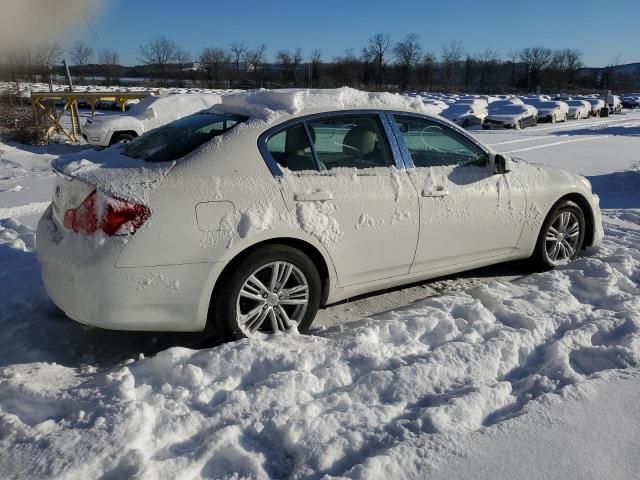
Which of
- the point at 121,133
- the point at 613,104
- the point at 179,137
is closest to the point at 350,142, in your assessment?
the point at 179,137

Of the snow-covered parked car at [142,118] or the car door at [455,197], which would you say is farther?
the snow-covered parked car at [142,118]

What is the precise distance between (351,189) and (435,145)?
0.93 m

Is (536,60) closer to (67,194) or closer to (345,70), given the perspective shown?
(345,70)

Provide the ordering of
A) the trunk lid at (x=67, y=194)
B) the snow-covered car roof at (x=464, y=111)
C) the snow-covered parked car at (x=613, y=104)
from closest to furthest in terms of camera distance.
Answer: the trunk lid at (x=67, y=194) < the snow-covered car roof at (x=464, y=111) < the snow-covered parked car at (x=613, y=104)

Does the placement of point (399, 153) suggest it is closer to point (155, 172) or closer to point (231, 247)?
point (231, 247)

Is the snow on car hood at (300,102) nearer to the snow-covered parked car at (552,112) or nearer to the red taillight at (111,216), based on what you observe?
the red taillight at (111,216)

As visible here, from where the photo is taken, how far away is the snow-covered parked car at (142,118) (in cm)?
1464

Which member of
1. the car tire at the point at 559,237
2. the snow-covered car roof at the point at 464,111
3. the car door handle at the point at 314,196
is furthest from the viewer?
the snow-covered car roof at the point at 464,111

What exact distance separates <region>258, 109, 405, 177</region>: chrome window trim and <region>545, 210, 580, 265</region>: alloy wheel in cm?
179

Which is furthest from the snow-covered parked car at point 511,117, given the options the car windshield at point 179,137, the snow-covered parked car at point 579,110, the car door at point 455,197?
the car windshield at point 179,137

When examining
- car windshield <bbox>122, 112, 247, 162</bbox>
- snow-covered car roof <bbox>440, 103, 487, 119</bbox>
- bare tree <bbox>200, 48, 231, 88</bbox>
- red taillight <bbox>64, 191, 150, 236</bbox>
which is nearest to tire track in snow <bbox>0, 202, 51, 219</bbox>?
car windshield <bbox>122, 112, 247, 162</bbox>

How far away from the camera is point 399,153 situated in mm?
3910

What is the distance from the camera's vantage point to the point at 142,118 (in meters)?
15.2

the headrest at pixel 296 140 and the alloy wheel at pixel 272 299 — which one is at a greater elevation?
the headrest at pixel 296 140
